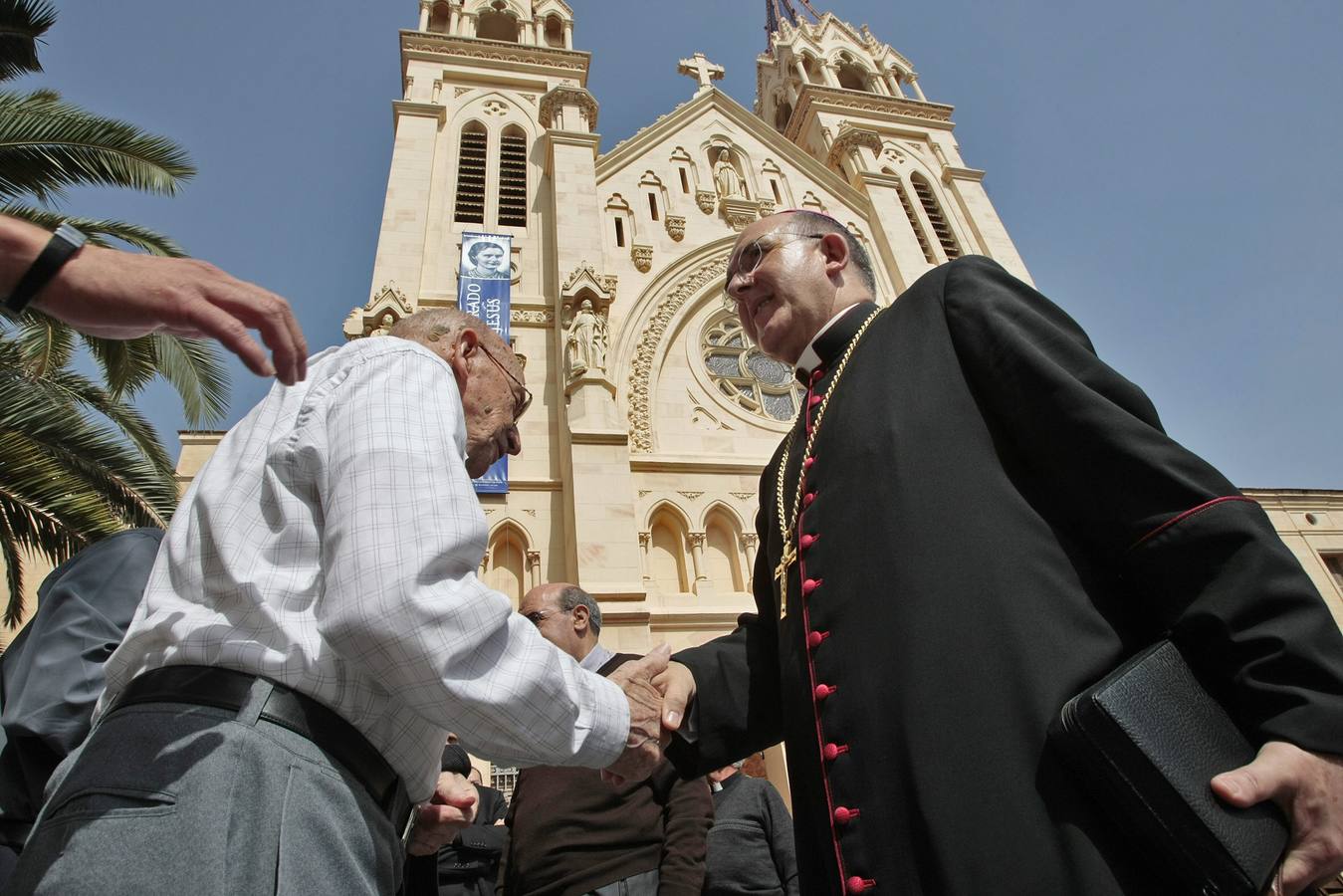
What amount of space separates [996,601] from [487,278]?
12.6 meters

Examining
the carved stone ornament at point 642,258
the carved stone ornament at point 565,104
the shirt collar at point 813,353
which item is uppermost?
the carved stone ornament at point 565,104

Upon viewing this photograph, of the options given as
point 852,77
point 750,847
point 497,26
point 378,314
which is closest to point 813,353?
point 750,847

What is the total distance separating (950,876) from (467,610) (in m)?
1.00

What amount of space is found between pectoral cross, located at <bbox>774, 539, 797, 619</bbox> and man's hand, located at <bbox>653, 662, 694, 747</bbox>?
1.08ft

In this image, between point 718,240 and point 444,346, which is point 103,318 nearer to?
point 444,346

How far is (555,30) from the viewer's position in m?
20.6

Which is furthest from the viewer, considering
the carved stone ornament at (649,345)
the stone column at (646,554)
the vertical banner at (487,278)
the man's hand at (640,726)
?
the vertical banner at (487,278)

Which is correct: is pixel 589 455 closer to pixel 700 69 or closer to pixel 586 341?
pixel 586 341

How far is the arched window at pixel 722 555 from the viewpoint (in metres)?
11.3

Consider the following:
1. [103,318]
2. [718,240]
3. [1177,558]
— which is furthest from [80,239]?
[718,240]

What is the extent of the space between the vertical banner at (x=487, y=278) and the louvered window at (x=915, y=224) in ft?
29.6

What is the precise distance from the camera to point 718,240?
50.1ft

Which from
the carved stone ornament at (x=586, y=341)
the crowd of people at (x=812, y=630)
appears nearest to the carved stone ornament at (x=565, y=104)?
the carved stone ornament at (x=586, y=341)

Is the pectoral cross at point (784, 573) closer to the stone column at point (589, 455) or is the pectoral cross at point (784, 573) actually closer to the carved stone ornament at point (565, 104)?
the stone column at point (589, 455)
